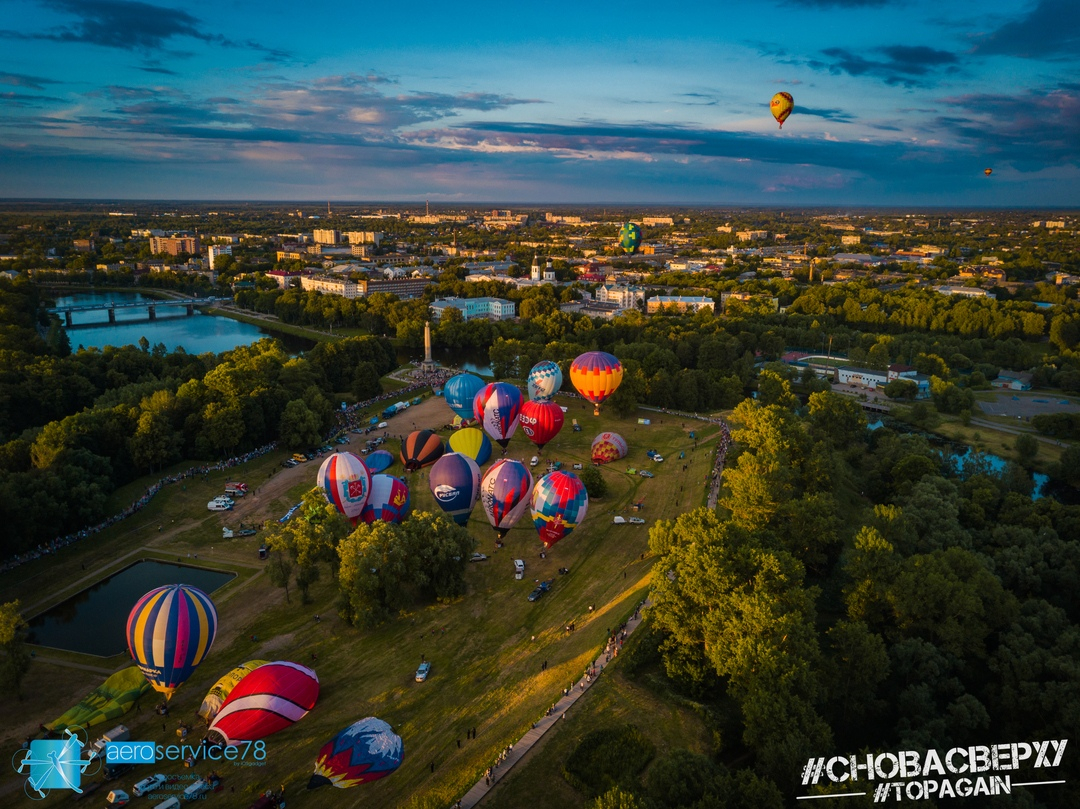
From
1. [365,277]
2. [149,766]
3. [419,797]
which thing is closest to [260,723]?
[149,766]

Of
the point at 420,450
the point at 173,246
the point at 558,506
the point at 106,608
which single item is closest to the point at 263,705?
the point at 106,608

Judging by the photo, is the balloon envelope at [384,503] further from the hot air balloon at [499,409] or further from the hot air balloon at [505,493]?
the hot air balloon at [499,409]

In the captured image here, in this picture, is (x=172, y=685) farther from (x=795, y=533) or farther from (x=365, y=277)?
(x=365, y=277)

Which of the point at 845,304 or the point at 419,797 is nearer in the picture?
the point at 419,797

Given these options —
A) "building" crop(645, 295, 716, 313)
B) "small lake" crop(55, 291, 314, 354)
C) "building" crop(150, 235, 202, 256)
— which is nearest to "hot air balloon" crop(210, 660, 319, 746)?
"small lake" crop(55, 291, 314, 354)

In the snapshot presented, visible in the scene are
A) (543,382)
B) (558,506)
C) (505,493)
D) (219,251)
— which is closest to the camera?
(558,506)
